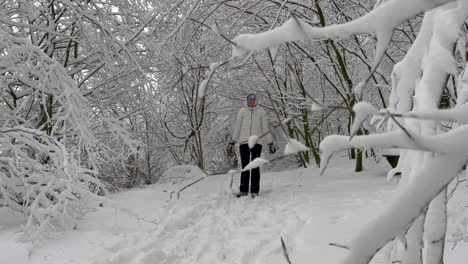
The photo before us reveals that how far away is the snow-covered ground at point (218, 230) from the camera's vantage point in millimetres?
2959

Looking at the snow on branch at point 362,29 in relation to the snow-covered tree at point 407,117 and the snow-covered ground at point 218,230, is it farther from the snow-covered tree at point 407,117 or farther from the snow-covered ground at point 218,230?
the snow-covered ground at point 218,230

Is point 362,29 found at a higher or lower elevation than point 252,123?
higher

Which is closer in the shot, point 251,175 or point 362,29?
point 362,29

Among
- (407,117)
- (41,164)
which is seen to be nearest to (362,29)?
(407,117)

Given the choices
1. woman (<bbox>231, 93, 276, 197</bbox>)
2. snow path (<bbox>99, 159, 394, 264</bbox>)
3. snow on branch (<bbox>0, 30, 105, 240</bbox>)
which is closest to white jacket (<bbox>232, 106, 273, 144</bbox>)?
woman (<bbox>231, 93, 276, 197</bbox>)

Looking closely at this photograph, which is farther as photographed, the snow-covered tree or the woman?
the woman

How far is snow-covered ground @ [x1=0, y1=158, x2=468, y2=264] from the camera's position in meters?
2.96

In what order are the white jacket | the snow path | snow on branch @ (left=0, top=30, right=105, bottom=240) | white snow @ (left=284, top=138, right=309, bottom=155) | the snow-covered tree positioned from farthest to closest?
the white jacket < snow on branch @ (left=0, top=30, right=105, bottom=240) < the snow path < white snow @ (left=284, top=138, right=309, bottom=155) < the snow-covered tree

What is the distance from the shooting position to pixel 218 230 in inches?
154

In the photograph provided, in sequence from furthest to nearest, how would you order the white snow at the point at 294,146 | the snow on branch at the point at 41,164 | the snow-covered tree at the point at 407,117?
the snow on branch at the point at 41,164
the white snow at the point at 294,146
the snow-covered tree at the point at 407,117

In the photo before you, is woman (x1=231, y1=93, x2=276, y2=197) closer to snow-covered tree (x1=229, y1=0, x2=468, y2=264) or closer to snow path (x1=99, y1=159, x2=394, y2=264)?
snow path (x1=99, y1=159, x2=394, y2=264)

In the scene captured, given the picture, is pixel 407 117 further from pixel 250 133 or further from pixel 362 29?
pixel 250 133

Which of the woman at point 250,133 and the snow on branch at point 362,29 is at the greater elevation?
the snow on branch at point 362,29

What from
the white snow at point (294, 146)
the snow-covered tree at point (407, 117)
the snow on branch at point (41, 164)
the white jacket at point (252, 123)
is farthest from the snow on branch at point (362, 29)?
the white jacket at point (252, 123)
